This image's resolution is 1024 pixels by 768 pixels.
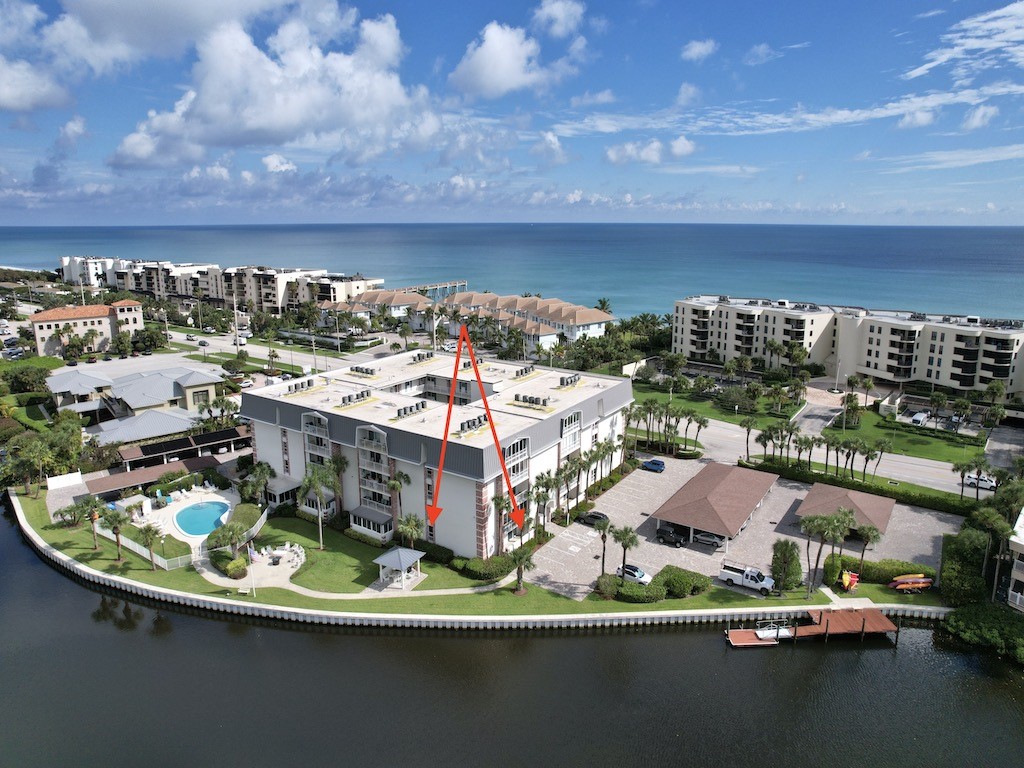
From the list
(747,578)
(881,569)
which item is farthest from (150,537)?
(881,569)

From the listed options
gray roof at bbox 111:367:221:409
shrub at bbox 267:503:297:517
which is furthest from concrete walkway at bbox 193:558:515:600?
gray roof at bbox 111:367:221:409

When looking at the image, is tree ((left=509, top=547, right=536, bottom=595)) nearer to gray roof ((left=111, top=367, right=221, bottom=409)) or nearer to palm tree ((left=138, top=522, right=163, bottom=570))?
palm tree ((left=138, top=522, right=163, bottom=570))

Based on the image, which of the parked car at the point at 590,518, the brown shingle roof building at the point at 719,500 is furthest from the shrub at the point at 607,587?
the parked car at the point at 590,518

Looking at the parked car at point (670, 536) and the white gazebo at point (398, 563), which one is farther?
the parked car at point (670, 536)

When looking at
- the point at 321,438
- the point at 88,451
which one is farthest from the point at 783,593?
the point at 88,451

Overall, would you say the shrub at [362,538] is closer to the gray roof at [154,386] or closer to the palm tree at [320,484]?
the palm tree at [320,484]

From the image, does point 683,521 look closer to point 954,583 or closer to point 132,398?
point 954,583
